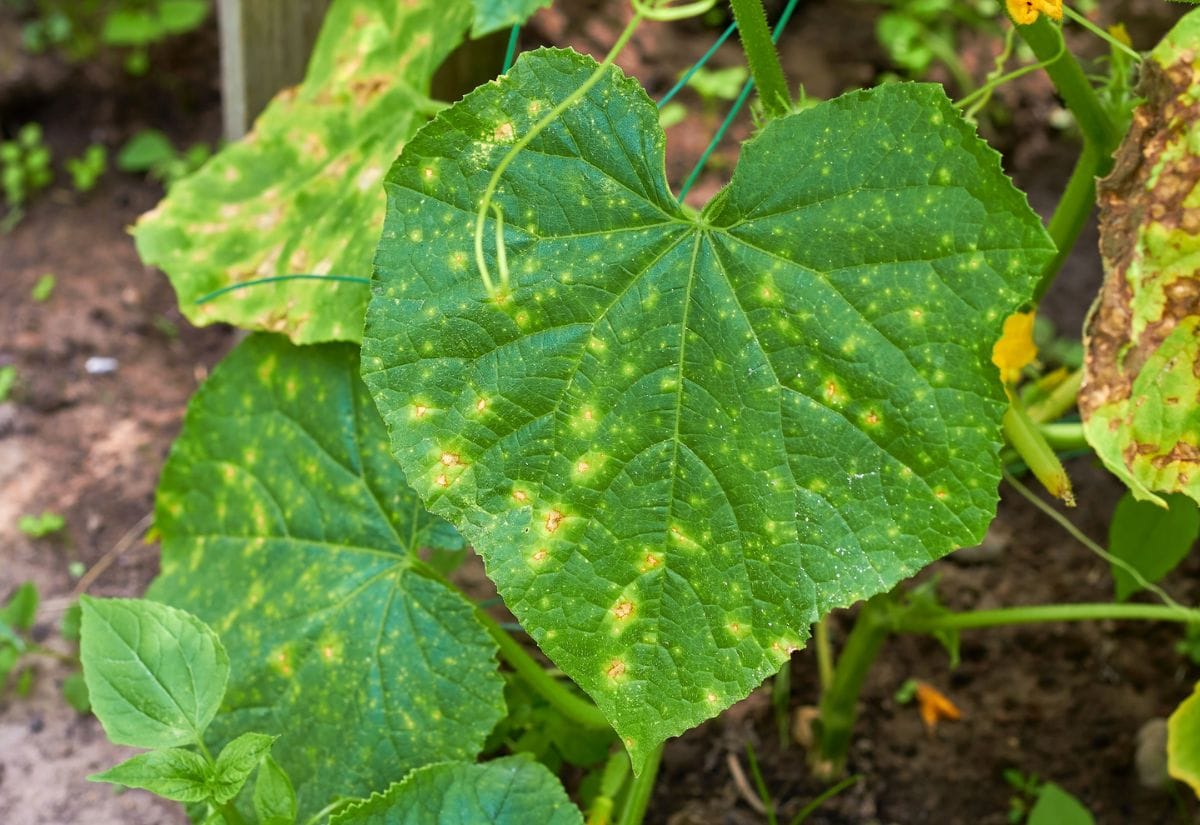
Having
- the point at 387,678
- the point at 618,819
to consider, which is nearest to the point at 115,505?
the point at 387,678

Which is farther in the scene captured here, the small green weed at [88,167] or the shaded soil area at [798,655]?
the small green weed at [88,167]

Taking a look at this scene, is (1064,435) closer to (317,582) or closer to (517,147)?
(517,147)

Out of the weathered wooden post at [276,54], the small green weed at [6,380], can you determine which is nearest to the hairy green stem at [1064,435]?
the weathered wooden post at [276,54]

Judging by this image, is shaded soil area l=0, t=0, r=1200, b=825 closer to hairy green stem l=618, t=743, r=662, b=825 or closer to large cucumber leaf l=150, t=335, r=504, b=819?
hairy green stem l=618, t=743, r=662, b=825

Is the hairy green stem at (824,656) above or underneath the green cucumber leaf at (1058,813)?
underneath

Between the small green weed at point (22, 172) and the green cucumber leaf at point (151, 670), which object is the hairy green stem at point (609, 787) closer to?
the green cucumber leaf at point (151, 670)

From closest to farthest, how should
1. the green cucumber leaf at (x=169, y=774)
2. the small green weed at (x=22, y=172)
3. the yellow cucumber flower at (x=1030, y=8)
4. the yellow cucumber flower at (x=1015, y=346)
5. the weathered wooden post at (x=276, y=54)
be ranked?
the yellow cucumber flower at (x=1030, y=8), the green cucumber leaf at (x=169, y=774), the yellow cucumber flower at (x=1015, y=346), the weathered wooden post at (x=276, y=54), the small green weed at (x=22, y=172)
